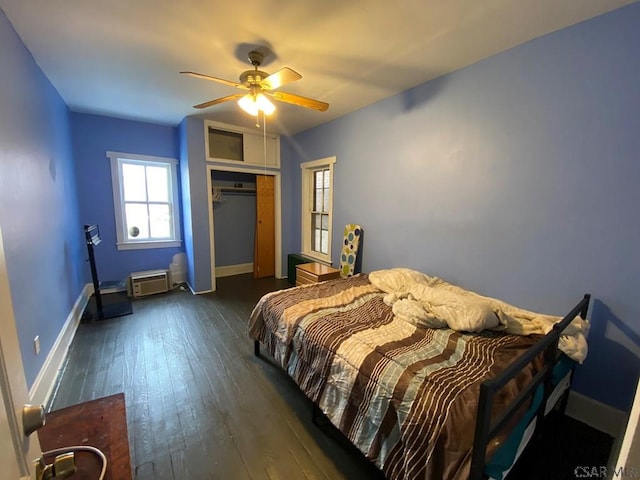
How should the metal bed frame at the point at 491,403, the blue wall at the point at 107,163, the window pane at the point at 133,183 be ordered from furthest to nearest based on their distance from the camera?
1. the window pane at the point at 133,183
2. the blue wall at the point at 107,163
3. the metal bed frame at the point at 491,403

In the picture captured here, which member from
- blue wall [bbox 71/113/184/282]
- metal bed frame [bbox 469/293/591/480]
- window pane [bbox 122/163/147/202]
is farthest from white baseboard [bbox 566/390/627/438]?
window pane [bbox 122/163/147/202]

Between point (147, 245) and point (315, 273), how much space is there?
2903mm

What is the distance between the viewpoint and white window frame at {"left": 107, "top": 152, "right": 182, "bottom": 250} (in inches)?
160

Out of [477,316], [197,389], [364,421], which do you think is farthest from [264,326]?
[477,316]

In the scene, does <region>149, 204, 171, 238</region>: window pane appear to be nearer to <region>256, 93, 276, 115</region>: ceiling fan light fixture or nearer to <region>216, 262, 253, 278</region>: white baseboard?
<region>216, 262, 253, 278</region>: white baseboard

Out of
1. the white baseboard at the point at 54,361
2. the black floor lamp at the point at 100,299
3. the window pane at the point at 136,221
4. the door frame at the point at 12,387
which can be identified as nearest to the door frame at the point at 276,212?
the window pane at the point at 136,221

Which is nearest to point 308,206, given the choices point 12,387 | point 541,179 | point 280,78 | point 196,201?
point 196,201

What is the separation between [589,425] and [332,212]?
10.6 feet

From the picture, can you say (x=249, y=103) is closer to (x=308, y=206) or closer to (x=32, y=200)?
(x=32, y=200)

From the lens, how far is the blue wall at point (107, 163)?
12.6 ft

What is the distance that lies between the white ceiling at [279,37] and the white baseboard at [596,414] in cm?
256

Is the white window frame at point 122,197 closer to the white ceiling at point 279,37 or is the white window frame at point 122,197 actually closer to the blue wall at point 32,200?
the blue wall at point 32,200

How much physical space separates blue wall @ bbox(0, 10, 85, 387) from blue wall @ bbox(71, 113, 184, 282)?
0.78 m

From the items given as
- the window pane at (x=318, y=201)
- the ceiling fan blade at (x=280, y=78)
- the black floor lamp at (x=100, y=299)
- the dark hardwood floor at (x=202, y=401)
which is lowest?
the dark hardwood floor at (x=202, y=401)
